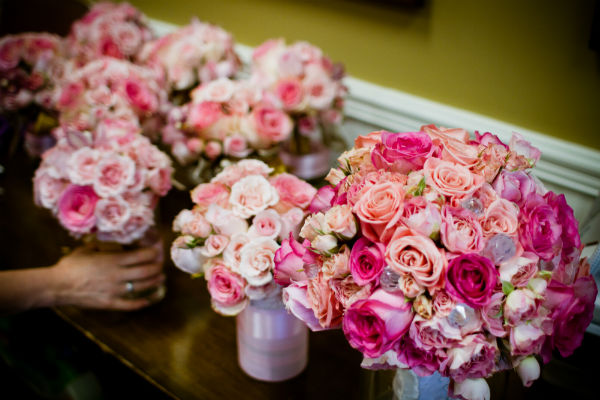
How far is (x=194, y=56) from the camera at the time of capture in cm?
130

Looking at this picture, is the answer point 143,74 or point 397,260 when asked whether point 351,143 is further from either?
point 397,260

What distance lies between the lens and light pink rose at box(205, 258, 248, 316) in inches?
28.9

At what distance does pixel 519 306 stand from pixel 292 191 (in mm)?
383

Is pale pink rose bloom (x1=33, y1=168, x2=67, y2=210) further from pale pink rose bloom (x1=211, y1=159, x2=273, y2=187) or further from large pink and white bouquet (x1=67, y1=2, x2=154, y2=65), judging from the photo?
large pink and white bouquet (x1=67, y1=2, x2=154, y2=65)

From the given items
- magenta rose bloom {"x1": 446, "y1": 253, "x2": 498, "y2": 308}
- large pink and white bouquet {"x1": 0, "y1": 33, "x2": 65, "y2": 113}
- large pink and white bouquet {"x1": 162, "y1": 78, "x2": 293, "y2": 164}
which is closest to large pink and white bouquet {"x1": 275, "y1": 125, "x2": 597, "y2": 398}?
magenta rose bloom {"x1": 446, "y1": 253, "x2": 498, "y2": 308}

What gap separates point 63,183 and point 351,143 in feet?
2.69

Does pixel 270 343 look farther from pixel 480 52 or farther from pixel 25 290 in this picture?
pixel 480 52

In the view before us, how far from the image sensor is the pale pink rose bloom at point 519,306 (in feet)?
1.72

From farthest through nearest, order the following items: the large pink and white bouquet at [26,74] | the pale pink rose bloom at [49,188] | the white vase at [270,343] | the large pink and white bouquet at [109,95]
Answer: the large pink and white bouquet at [26,74]
the large pink and white bouquet at [109,95]
the pale pink rose bloom at [49,188]
the white vase at [270,343]

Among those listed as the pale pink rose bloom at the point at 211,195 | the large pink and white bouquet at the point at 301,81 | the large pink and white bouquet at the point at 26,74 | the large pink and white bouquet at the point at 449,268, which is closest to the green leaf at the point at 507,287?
the large pink and white bouquet at the point at 449,268

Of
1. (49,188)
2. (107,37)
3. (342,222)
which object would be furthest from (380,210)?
(107,37)

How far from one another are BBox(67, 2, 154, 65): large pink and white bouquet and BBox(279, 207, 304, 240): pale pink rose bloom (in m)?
0.98

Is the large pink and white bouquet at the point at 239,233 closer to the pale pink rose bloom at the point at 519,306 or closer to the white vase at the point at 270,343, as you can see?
the white vase at the point at 270,343

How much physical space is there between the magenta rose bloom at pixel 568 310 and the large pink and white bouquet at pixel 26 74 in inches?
50.8
